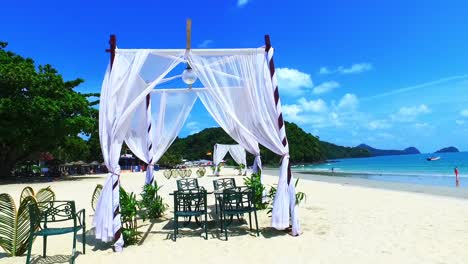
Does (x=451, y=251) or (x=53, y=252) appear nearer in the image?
(x=451, y=251)

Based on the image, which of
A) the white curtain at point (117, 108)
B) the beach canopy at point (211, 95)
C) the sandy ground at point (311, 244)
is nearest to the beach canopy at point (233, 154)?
the sandy ground at point (311, 244)

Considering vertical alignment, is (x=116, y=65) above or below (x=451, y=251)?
above

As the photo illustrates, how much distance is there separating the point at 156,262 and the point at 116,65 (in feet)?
10.0

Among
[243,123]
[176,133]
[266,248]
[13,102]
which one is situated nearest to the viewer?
[266,248]

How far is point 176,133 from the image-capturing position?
8.26m

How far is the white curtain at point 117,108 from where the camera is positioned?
203 inches

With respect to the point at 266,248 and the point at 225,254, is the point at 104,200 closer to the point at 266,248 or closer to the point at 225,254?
the point at 225,254

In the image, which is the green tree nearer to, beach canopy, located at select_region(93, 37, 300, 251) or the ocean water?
beach canopy, located at select_region(93, 37, 300, 251)

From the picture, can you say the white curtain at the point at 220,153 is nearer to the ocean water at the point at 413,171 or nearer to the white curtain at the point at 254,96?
the ocean water at the point at 413,171

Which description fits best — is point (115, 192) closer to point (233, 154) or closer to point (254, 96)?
point (254, 96)

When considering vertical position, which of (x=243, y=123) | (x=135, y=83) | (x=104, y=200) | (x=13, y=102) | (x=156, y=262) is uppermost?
(x=13, y=102)

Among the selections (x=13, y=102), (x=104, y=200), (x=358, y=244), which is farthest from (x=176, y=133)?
(x=13, y=102)

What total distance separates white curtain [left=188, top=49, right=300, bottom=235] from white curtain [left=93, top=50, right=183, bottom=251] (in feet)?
2.09

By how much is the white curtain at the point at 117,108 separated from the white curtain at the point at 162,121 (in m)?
2.11
